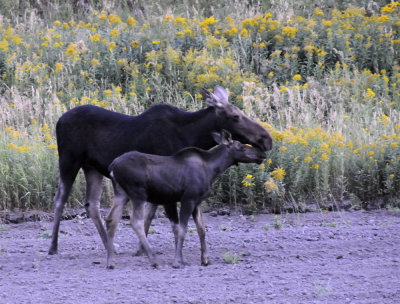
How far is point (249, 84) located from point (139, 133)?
3815mm

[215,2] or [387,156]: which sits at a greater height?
[215,2]

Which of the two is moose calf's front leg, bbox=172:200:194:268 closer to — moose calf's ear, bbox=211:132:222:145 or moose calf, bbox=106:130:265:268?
moose calf, bbox=106:130:265:268

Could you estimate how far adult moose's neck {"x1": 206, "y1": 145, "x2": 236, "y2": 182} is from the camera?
750 centimetres

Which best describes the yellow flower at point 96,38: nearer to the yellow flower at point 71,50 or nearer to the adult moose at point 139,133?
the yellow flower at point 71,50

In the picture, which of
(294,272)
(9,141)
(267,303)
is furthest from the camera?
(9,141)

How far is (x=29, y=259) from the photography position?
26.1ft

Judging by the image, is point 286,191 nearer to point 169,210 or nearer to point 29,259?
point 169,210

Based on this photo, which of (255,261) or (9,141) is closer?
(255,261)

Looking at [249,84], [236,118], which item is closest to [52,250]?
[236,118]

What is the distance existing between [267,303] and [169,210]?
2.28 m

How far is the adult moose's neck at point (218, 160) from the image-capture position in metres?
7.50

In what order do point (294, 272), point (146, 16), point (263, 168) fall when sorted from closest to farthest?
→ point (294, 272)
point (263, 168)
point (146, 16)

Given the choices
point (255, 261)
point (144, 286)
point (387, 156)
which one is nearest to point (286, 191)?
point (387, 156)

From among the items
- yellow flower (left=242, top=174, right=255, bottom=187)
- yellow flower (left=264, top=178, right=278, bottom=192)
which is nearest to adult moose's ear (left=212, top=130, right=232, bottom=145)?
yellow flower (left=264, top=178, right=278, bottom=192)
